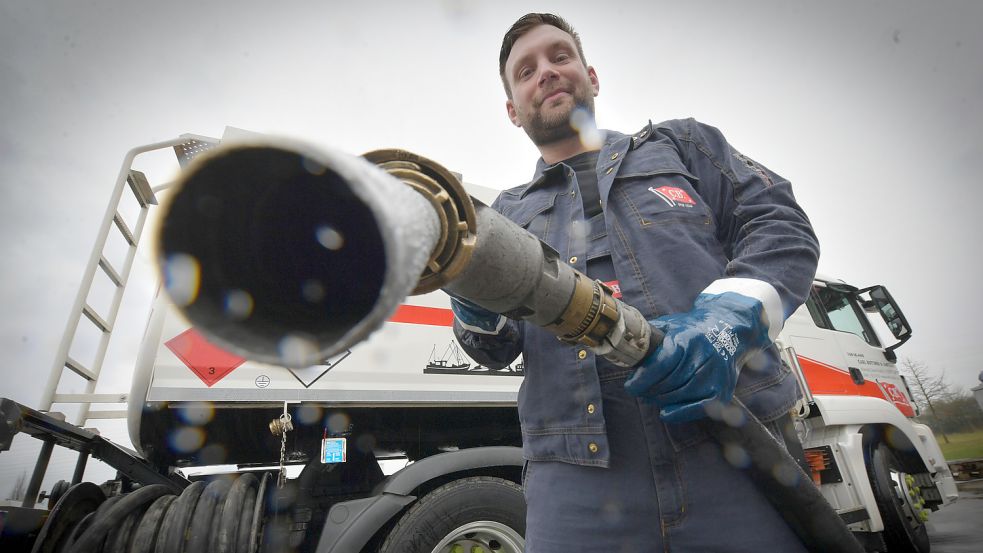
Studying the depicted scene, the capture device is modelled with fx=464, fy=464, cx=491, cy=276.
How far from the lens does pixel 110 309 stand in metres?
3.05

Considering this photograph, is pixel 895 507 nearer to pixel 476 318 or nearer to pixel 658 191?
pixel 658 191

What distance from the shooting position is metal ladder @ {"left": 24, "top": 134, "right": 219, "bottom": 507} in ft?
8.21

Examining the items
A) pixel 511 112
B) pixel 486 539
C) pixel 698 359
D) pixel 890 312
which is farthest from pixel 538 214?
pixel 890 312

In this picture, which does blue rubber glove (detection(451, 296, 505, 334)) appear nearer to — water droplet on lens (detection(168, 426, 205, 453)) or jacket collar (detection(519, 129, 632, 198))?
jacket collar (detection(519, 129, 632, 198))

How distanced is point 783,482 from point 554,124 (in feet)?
4.64

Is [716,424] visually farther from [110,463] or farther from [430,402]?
[110,463]

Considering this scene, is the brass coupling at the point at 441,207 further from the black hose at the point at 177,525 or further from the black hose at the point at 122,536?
the black hose at the point at 122,536

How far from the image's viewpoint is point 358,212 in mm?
656

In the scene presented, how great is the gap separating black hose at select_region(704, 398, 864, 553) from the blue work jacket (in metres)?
0.10

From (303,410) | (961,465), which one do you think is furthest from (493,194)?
(961,465)

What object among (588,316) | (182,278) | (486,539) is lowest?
(486,539)

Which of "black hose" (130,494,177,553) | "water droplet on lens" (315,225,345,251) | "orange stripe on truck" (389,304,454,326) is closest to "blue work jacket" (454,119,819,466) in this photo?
"water droplet on lens" (315,225,345,251)

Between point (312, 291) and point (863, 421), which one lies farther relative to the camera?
point (863, 421)

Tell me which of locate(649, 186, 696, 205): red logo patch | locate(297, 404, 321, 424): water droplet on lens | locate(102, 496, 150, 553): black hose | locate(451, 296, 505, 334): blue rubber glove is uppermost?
locate(649, 186, 696, 205): red logo patch
